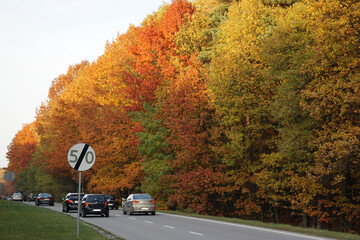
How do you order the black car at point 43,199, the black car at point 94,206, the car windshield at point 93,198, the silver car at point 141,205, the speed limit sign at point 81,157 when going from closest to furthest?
1. the speed limit sign at point 81,157
2. the black car at point 94,206
3. the car windshield at point 93,198
4. the silver car at point 141,205
5. the black car at point 43,199

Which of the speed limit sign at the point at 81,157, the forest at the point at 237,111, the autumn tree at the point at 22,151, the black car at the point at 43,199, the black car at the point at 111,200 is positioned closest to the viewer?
the speed limit sign at the point at 81,157

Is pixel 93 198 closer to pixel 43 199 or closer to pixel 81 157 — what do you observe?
pixel 81 157

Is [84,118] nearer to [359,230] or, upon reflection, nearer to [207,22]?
[207,22]

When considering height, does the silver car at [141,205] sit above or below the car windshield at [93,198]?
below

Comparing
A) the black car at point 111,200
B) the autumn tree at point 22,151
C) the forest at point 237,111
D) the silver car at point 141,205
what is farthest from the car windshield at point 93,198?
the autumn tree at point 22,151

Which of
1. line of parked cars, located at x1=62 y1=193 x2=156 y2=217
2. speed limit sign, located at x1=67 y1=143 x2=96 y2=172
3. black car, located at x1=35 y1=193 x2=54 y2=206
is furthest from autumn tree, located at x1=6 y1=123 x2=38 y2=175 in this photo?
speed limit sign, located at x1=67 y1=143 x2=96 y2=172

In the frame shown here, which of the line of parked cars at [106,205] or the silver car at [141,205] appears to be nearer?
the line of parked cars at [106,205]

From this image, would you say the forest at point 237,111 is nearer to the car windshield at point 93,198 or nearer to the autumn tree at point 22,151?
the car windshield at point 93,198

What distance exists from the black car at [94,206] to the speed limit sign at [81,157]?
16.3 m

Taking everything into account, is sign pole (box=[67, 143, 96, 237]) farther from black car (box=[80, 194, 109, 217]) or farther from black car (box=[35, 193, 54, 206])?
Result: black car (box=[35, 193, 54, 206])

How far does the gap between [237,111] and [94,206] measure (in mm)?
11392

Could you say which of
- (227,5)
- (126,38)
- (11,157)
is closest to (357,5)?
(227,5)

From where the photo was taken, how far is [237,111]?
33.2 metres

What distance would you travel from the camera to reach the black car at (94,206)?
30611 mm
